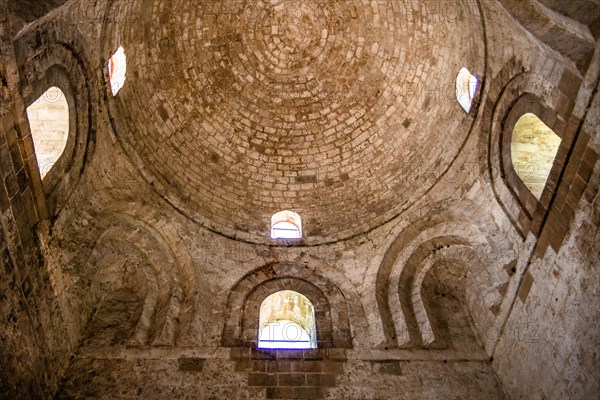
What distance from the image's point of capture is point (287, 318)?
11.1 m

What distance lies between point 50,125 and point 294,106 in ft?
18.5

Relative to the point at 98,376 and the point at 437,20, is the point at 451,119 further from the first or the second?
the point at 98,376

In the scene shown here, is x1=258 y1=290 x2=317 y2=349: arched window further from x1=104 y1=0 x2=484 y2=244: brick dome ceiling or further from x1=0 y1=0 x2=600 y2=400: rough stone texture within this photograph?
x1=104 y1=0 x2=484 y2=244: brick dome ceiling

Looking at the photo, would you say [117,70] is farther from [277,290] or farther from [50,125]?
[277,290]

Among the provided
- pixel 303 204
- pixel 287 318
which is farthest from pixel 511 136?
pixel 287 318

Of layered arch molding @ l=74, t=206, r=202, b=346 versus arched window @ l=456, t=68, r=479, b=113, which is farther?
arched window @ l=456, t=68, r=479, b=113

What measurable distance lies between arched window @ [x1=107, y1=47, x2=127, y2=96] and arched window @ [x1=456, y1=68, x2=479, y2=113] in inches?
245

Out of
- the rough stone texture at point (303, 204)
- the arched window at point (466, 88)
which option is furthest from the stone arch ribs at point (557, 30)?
the arched window at point (466, 88)

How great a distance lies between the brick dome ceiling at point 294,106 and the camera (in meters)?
11.3

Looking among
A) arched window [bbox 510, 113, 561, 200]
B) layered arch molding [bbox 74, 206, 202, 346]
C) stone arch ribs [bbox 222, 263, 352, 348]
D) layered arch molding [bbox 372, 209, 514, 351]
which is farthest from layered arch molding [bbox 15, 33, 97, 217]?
arched window [bbox 510, 113, 561, 200]

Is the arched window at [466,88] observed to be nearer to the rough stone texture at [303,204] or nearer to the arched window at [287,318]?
the rough stone texture at [303,204]

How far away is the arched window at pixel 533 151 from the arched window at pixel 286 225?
14.6ft

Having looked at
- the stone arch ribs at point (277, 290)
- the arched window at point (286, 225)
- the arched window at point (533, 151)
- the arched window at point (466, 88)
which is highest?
the arched window at point (466, 88)

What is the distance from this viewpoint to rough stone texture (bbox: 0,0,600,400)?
7.78m
